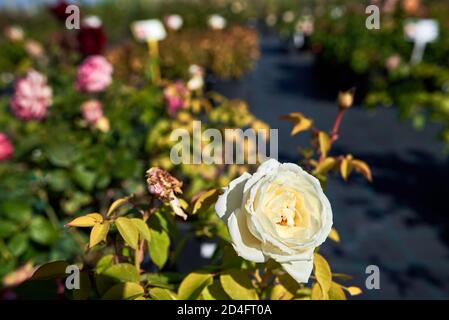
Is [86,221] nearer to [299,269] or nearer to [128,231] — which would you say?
[128,231]

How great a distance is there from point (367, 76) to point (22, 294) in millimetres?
4724

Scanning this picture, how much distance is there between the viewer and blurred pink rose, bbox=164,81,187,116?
185 cm

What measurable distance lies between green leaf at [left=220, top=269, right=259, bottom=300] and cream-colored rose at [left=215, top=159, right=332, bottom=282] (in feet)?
0.45

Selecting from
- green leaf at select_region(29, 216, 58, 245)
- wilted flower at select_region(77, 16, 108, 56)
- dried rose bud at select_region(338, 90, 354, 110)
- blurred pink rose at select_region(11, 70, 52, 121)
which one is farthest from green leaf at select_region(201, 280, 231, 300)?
wilted flower at select_region(77, 16, 108, 56)

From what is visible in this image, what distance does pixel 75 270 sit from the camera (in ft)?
2.09

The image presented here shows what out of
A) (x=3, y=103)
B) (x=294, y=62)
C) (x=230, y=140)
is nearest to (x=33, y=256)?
(x=230, y=140)

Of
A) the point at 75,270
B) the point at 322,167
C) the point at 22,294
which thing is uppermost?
the point at 322,167

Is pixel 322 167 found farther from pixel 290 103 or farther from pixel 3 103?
pixel 290 103

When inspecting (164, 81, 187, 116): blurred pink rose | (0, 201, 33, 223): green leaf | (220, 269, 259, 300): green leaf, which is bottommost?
(0, 201, 33, 223): green leaf

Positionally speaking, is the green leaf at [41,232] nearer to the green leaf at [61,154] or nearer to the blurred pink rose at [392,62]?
the green leaf at [61,154]

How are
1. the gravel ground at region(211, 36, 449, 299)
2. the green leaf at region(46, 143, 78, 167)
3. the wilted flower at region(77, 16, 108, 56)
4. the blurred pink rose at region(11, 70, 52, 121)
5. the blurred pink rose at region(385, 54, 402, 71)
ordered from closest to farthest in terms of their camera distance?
the green leaf at region(46, 143, 78, 167)
the blurred pink rose at region(11, 70, 52, 121)
the gravel ground at region(211, 36, 449, 299)
the wilted flower at region(77, 16, 108, 56)
the blurred pink rose at region(385, 54, 402, 71)

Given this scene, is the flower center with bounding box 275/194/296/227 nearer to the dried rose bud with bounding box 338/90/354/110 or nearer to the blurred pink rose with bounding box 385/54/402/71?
the dried rose bud with bounding box 338/90/354/110

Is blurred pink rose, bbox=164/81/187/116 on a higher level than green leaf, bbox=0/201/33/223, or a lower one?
higher

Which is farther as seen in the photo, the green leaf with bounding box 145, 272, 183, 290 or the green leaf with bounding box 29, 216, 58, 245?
the green leaf with bounding box 29, 216, 58, 245
